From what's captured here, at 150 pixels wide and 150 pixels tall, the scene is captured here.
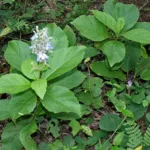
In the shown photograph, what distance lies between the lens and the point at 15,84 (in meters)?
2.59

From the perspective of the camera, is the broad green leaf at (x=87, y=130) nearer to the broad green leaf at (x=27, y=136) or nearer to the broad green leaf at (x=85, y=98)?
the broad green leaf at (x=85, y=98)

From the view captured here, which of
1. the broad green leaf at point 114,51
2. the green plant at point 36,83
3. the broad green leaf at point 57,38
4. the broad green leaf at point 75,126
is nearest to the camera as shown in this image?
the green plant at point 36,83

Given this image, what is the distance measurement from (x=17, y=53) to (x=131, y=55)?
1.14 metres

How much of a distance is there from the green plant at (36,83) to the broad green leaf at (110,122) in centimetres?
27

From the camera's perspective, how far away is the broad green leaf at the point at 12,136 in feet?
9.30

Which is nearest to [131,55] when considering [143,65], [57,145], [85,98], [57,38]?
[143,65]

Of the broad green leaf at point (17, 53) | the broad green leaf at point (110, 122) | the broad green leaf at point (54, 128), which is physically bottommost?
the broad green leaf at point (54, 128)

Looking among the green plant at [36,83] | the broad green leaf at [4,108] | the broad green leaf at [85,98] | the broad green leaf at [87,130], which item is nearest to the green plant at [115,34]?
the broad green leaf at [85,98]

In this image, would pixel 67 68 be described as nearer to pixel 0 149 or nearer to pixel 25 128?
pixel 25 128

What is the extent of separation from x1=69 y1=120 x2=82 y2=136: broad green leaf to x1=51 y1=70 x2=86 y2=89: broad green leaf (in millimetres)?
323

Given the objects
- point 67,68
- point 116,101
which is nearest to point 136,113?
point 116,101

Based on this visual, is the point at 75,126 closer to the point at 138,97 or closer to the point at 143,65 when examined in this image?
the point at 138,97

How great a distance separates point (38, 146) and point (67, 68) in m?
0.74

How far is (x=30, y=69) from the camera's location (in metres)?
2.59
